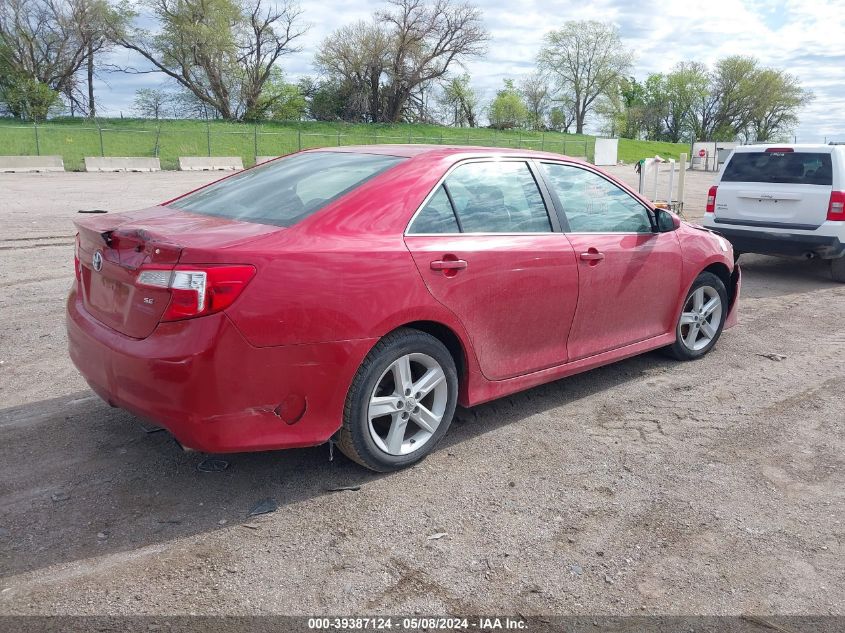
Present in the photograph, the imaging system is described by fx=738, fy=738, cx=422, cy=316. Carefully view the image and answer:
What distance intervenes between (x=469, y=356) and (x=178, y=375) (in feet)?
4.99

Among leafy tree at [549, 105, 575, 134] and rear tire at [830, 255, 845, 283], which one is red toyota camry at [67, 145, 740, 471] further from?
leafy tree at [549, 105, 575, 134]

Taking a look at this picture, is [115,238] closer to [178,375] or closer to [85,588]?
[178,375]

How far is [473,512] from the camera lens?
3.38 meters

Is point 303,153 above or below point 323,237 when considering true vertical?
above

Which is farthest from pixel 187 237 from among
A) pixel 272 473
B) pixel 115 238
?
pixel 272 473

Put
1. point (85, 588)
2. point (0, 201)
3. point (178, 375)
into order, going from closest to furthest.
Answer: point (85, 588) < point (178, 375) < point (0, 201)

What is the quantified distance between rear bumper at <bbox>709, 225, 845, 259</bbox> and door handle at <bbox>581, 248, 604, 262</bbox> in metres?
5.67

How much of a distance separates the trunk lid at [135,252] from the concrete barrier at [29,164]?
2976 cm

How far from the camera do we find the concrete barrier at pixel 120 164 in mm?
32281

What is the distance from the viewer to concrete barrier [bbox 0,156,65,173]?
96.8ft

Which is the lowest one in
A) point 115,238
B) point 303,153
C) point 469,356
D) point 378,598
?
point 378,598

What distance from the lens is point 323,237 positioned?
3.33 metres

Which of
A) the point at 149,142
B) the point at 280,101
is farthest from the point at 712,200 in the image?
the point at 280,101

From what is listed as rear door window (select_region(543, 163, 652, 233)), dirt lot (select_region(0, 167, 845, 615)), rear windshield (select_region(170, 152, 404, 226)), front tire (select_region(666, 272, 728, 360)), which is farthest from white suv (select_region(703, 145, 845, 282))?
rear windshield (select_region(170, 152, 404, 226))
